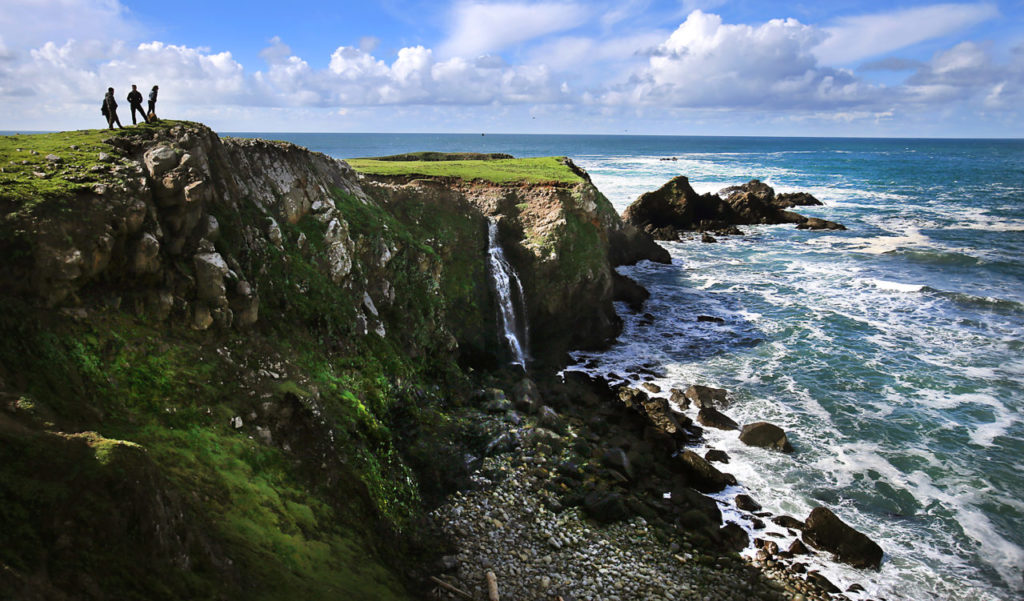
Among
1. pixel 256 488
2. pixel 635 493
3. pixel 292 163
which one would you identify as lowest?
pixel 635 493

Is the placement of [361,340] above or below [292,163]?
below

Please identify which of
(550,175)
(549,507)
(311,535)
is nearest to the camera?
(311,535)

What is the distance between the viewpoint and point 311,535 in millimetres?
10984

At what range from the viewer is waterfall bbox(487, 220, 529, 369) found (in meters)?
27.1

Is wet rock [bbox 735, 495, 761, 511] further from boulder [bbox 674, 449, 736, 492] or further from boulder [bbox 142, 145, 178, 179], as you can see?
boulder [bbox 142, 145, 178, 179]

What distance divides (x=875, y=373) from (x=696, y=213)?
130 ft

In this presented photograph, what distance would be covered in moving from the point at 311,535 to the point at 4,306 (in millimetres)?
6964

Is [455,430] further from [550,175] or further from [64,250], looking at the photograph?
[550,175]

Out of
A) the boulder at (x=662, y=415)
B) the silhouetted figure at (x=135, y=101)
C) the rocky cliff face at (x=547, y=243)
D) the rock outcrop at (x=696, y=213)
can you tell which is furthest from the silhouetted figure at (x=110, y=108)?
the rock outcrop at (x=696, y=213)

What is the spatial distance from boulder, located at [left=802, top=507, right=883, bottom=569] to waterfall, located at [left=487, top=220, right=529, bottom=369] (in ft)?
44.1

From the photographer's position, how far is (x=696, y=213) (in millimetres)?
63375

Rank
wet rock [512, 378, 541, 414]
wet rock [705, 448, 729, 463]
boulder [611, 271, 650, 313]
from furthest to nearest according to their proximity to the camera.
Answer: boulder [611, 271, 650, 313] → wet rock [512, 378, 541, 414] → wet rock [705, 448, 729, 463]

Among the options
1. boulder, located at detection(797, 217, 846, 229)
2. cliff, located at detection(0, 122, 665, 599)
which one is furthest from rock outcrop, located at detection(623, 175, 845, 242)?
cliff, located at detection(0, 122, 665, 599)

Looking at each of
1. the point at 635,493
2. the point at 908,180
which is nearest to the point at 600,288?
the point at 635,493
